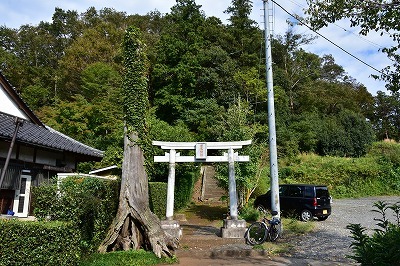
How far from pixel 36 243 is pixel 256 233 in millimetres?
7872

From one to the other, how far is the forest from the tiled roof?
1155 centimetres

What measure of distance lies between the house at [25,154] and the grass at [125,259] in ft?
12.4

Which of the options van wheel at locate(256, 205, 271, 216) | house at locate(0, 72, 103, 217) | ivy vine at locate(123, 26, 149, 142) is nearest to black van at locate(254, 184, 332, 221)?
van wheel at locate(256, 205, 271, 216)

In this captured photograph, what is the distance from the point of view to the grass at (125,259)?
8656 millimetres

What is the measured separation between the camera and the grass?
28.4 ft

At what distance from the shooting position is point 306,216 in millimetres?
16797

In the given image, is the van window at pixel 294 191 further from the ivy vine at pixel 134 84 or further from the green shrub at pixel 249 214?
the ivy vine at pixel 134 84

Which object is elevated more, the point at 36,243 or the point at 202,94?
the point at 202,94

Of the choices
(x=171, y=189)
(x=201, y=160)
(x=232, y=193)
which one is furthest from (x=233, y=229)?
(x=201, y=160)

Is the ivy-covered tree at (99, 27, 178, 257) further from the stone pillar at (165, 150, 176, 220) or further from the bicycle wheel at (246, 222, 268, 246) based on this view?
the bicycle wheel at (246, 222, 268, 246)

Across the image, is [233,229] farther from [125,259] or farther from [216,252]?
[125,259]

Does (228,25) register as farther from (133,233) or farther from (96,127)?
(133,233)

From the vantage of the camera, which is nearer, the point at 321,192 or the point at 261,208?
the point at 321,192

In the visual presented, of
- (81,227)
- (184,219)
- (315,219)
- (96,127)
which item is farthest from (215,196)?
(81,227)
